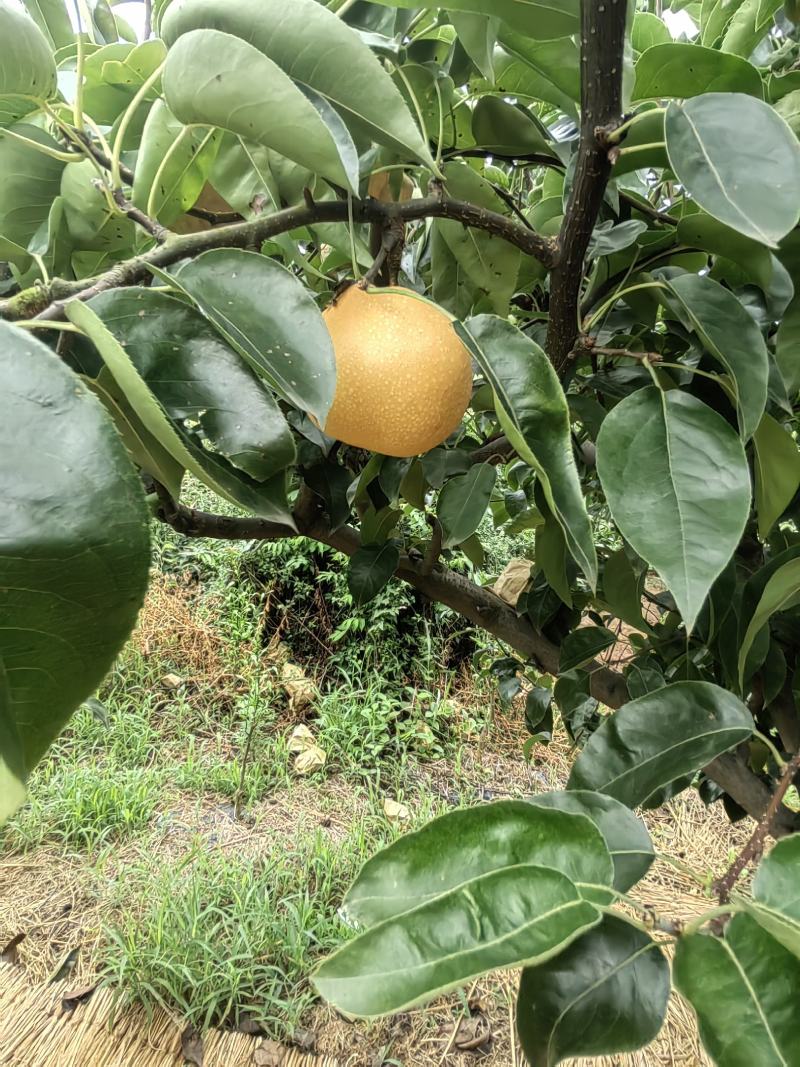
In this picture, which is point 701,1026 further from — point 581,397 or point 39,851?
point 39,851

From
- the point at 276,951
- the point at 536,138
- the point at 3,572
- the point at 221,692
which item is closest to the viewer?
the point at 3,572

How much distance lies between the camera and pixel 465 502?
46cm

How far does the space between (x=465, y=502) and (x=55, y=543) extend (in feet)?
1.09

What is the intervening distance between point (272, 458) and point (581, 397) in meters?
0.29

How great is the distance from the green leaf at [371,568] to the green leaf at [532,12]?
38 cm

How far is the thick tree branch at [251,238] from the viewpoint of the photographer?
0.70ft

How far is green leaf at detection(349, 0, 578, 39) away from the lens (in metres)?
0.29

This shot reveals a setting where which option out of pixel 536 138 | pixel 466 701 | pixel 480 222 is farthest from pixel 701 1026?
pixel 466 701

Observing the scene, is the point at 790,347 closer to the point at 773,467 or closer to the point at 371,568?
the point at 773,467

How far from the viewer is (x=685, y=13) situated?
734 millimetres

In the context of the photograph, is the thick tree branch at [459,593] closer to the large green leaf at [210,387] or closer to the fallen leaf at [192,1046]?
the large green leaf at [210,387]

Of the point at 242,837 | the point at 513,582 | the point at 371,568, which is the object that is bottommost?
the point at 242,837

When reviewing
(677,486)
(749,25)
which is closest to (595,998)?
(677,486)

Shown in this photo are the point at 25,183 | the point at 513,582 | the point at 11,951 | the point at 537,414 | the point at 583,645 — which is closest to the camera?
the point at 537,414
